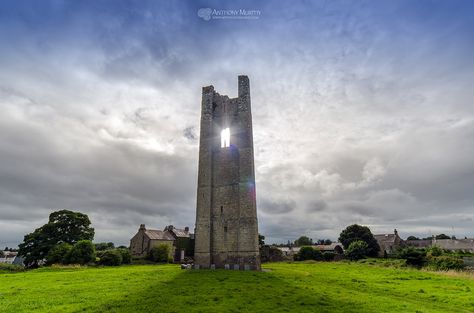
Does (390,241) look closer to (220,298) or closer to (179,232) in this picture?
(179,232)

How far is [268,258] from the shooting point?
5450 cm

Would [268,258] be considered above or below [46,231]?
below

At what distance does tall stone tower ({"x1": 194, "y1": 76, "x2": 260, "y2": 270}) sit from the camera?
102ft

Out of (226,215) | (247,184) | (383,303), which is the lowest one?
(383,303)

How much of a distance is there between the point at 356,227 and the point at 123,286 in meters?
63.6

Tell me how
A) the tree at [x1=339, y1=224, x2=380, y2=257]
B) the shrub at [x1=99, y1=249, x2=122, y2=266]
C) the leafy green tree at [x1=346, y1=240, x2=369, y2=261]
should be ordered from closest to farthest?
the shrub at [x1=99, y1=249, x2=122, y2=266] → the leafy green tree at [x1=346, y1=240, x2=369, y2=261] → the tree at [x1=339, y1=224, x2=380, y2=257]

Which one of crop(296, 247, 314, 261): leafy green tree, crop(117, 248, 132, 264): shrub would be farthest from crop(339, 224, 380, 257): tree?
crop(117, 248, 132, 264): shrub

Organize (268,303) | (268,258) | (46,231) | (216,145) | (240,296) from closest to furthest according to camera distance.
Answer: (268,303) < (240,296) < (216,145) < (46,231) < (268,258)

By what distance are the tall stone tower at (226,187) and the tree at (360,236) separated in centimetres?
4497

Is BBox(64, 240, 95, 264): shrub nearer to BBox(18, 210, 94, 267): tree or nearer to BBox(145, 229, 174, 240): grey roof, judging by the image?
BBox(18, 210, 94, 267): tree

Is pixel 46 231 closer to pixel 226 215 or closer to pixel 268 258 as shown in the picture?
pixel 226 215

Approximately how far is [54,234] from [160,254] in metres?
16.2

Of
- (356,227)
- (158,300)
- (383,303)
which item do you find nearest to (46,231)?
(158,300)

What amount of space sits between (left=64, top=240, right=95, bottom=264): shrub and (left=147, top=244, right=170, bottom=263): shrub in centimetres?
1104
